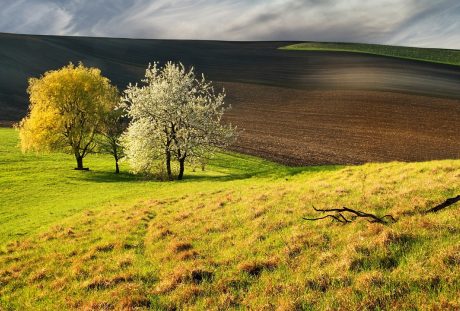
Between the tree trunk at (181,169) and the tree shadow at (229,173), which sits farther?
the tree trunk at (181,169)

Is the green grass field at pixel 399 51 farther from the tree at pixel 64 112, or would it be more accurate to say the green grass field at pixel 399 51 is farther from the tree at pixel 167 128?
the tree at pixel 64 112

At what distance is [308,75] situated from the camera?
13738cm

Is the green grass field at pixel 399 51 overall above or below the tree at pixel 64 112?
above

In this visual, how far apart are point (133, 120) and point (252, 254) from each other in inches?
1687

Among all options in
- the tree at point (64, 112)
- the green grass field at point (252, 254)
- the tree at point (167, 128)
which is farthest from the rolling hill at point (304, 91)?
the green grass field at point (252, 254)

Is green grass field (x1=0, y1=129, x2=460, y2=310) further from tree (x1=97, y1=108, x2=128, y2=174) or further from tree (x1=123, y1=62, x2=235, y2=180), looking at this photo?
tree (x1=97, y1=108, x2=128, y2=174)

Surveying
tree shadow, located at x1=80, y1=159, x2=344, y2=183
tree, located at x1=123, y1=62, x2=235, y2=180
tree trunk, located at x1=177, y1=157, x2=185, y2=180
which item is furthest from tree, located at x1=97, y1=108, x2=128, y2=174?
tree trunk, located at x1=177, y1=157, x2=185, y2=180

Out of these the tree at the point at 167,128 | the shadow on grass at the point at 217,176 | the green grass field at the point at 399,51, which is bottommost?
the shadow on grass at the point at 217,176

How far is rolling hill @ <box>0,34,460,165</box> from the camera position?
7181 centimetres

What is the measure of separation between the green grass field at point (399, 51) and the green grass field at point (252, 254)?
523ft

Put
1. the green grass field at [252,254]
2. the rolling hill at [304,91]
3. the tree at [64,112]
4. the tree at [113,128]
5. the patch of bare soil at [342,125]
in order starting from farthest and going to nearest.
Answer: the rolling hill at [304,91] → the patch of bare soil at [342,125] → the tree at [113,128] → the tree at [64,112] → the green grass field at [252,254]

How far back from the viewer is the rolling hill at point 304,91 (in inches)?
2827

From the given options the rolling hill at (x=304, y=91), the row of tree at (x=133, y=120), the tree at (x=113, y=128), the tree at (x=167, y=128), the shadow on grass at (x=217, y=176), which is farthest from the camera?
the rolling hill at (x=304, y=91)

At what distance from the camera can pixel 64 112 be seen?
5384 cm
